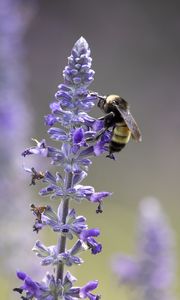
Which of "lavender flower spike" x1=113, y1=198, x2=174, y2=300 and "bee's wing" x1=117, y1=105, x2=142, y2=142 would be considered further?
"lavender flower spike" x1=113, y1=198, x2=174, y2=300

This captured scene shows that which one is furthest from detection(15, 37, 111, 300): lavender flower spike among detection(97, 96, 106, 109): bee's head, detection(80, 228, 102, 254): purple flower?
detection(97, 96, 106, 109): bee's head

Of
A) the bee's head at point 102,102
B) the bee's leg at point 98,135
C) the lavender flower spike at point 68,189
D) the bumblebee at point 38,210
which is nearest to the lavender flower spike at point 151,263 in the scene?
the bee's head at point 102,102

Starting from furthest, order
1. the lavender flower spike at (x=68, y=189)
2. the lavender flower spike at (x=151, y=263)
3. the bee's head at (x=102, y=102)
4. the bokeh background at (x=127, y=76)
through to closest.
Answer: the bokeh background at (x=127, y=76) < the lavender flower spike at (x=151, y=263) < the bee's head at (x=102, y=102) < the lavender flower spike at (x=68, y=189)

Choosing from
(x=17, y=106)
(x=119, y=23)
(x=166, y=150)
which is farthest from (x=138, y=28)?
(x=17, y=106)

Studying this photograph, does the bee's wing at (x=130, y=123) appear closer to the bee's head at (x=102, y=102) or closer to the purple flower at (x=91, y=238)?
the bee's head at (x=102, y=102)

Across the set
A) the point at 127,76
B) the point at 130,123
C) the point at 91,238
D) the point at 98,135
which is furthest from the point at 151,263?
the point at 127,76

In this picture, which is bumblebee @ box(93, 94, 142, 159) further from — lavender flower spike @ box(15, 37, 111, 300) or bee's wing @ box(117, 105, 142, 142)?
lavender flower spike @ box(15, 37, 111, 300)

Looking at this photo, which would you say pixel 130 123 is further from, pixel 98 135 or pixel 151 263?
pixel 151 263
